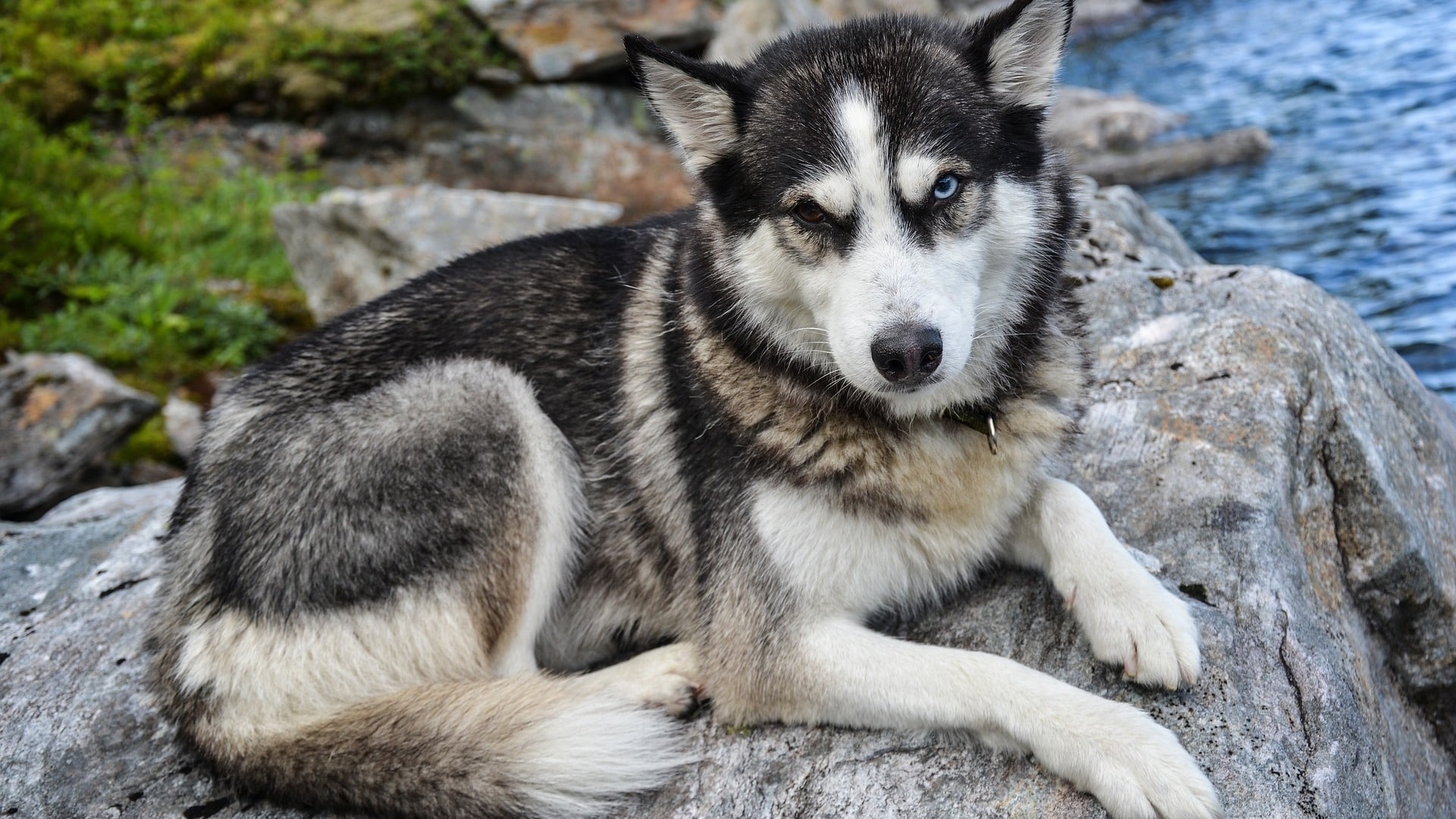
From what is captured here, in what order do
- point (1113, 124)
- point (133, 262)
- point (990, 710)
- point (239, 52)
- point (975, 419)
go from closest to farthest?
point (990, 710), point (975, 419), point (133, 262), point (239, 52), point (1113, 124)

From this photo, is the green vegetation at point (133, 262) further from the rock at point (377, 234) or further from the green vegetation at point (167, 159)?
the rock at point (377, 234)

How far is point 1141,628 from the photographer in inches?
115

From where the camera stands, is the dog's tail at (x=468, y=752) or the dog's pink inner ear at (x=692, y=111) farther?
the dog's pink inner ear at (x=692, y=111)

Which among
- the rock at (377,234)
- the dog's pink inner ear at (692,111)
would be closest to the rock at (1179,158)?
the rock at (377,234)

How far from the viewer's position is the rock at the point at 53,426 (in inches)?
253

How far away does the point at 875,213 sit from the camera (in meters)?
2.91

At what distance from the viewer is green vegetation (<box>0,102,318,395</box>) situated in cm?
784

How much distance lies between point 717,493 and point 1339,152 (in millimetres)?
8950

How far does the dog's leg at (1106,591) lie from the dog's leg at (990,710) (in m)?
0.23

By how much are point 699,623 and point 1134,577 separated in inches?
53.9

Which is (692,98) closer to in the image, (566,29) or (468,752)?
(468,752)

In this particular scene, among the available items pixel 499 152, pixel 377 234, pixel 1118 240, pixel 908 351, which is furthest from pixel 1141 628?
pixel 499 152

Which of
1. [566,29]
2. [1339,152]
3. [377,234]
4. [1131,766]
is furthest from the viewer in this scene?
[566,29]

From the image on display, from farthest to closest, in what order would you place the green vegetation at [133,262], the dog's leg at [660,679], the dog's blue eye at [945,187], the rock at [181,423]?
the green vegetation at [133,262]
the rock at [181,423]
the dog's leg at [660,679]
the dog's blue eye at [945,187]
